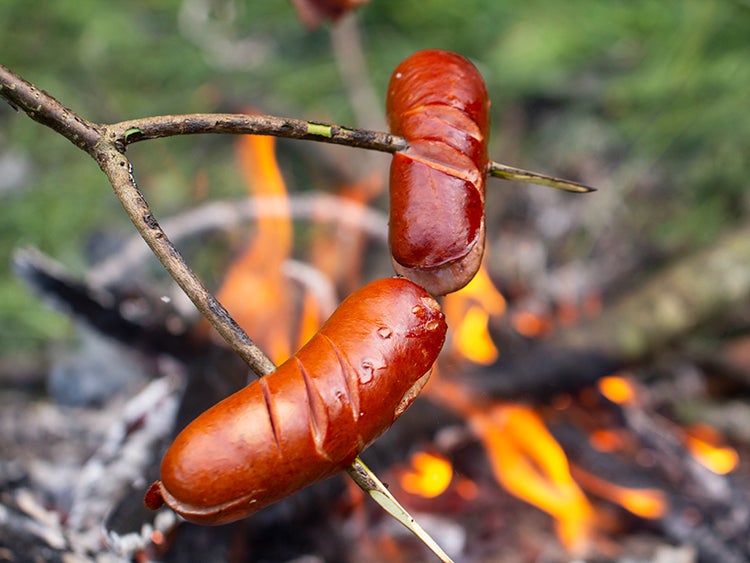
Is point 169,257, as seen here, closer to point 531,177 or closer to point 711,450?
point 531,177

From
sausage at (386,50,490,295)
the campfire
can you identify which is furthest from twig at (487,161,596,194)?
the campfire

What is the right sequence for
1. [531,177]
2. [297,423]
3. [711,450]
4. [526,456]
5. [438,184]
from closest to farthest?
[297,423], [438,184], [531,177], [526,456], [711,450]

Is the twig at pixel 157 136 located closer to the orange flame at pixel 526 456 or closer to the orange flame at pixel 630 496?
the orange flame at pixel 526 456

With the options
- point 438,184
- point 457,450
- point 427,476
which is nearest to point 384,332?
point 438,184

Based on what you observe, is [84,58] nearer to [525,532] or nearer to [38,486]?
[38,486]

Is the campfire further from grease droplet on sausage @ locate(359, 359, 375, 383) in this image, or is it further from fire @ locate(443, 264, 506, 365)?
grease droplet on sausage @ locate(359, 359, 375, 383)

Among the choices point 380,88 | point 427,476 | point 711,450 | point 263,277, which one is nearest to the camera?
point 427,476

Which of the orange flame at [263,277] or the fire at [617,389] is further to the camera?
the fire at [617,389]

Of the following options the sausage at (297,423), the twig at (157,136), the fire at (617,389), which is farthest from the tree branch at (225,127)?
the fire at (617,389)
